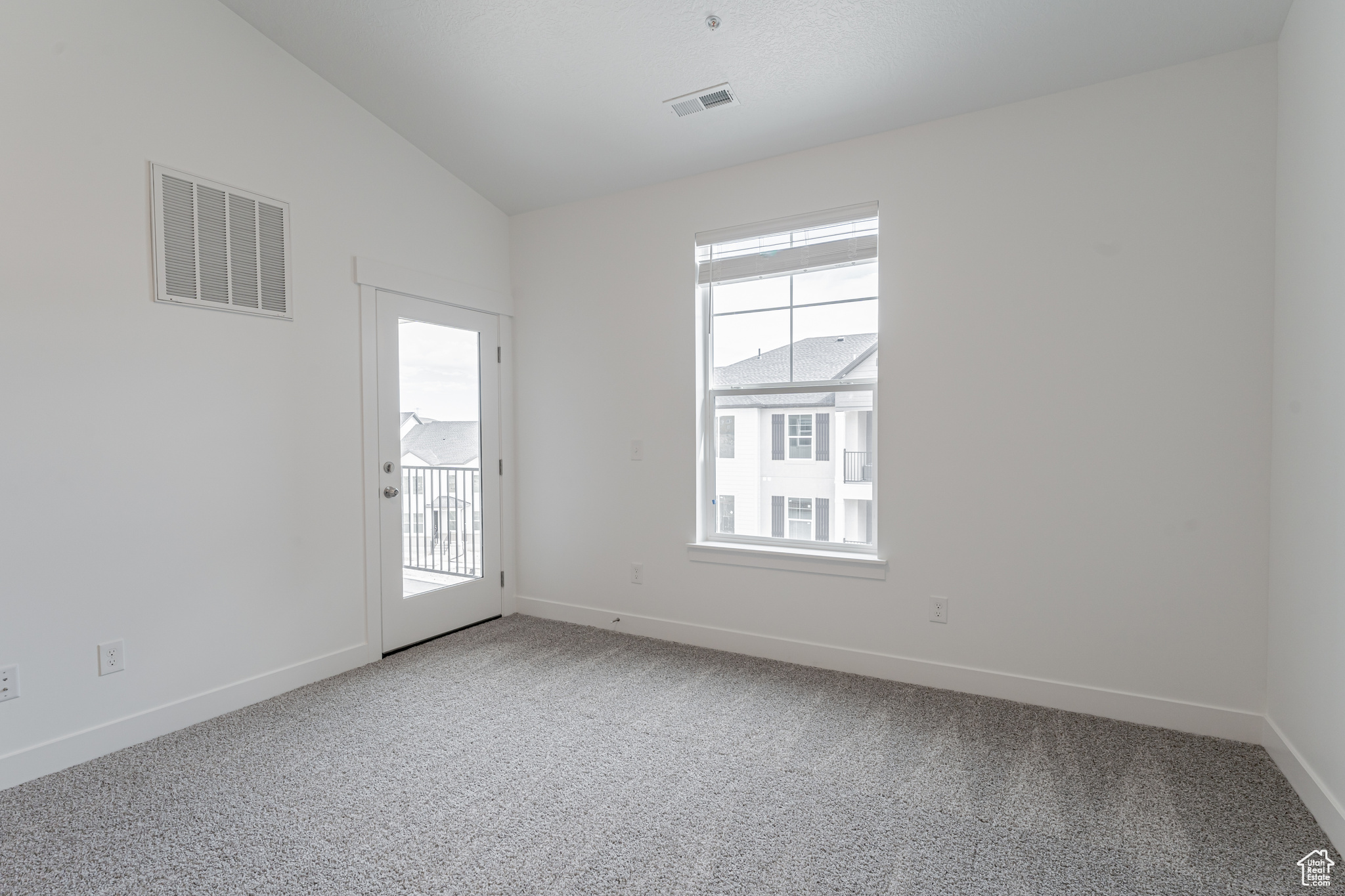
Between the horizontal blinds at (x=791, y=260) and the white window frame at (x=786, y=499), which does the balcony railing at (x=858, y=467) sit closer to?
the white window frame at (x=786, y=499)

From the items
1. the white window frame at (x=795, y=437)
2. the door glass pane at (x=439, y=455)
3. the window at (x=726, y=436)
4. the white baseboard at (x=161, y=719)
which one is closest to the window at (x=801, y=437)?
the white window frame at (x=795, y=437)

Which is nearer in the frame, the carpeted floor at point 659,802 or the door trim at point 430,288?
the carpeted floor at point 659,802

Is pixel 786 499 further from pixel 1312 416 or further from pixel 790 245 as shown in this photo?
pixel 1312 416

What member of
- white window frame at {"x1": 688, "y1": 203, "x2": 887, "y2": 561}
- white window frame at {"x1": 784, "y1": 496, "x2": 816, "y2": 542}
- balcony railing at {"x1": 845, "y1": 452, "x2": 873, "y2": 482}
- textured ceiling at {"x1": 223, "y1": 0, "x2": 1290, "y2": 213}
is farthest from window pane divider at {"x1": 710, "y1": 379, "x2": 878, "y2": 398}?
textured ceiling at {"x1": 223, "y1": 0, "x2": 1290, "y2": 213}

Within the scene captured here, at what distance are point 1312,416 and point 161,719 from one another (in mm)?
4231

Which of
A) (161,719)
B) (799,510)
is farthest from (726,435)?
(161,719)

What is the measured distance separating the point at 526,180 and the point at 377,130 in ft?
2.66

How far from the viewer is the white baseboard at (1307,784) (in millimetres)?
1776

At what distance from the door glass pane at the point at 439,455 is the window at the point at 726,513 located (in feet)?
4.95

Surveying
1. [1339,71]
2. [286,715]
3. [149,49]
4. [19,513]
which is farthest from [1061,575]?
[149,49]

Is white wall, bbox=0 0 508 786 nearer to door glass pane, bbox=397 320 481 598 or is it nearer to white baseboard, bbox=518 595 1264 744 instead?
door glass pane, bbox=397 320 481 598

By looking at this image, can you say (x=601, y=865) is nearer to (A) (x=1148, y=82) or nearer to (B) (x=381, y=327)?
(B) (x=381, y=327)

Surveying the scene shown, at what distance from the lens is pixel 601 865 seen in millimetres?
1742

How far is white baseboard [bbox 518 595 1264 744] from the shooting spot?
2449 mm
